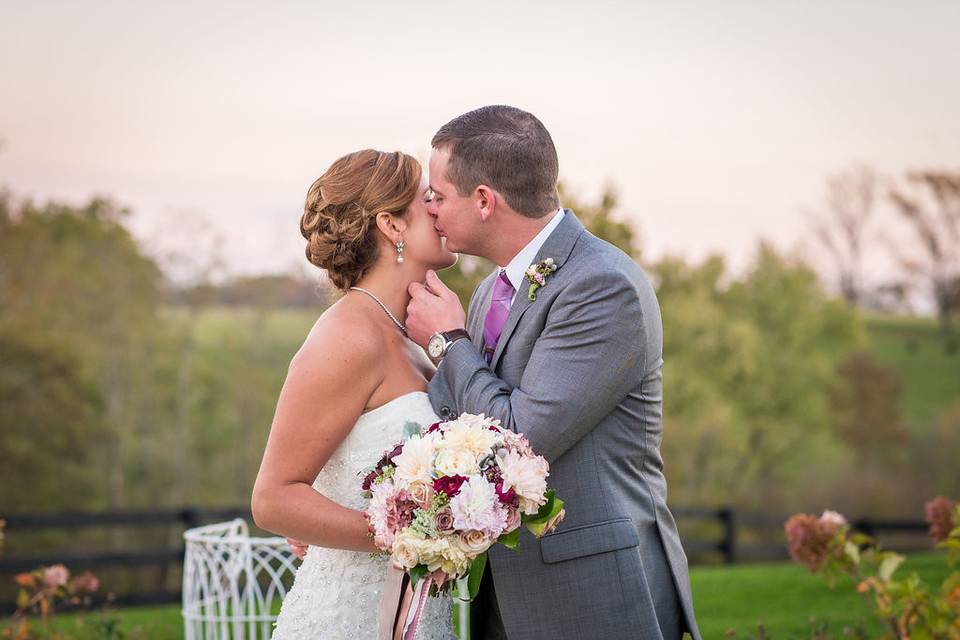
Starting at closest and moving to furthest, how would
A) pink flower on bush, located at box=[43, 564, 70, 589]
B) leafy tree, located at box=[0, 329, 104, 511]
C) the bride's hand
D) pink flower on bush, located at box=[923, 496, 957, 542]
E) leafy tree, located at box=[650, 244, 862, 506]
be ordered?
the bride's hand → pink flower on bush, located at box=[923, 496, 957, 542] → pink flower on bush, located at box=[43, 564, 70, 589] → leafy tree, located at box=[0, 329, 104, 511] → leafy tree, located at box=[650, 244, 862, 506]

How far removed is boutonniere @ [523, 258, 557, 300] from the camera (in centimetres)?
389

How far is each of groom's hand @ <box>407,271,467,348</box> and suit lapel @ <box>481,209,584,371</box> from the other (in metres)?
0.16

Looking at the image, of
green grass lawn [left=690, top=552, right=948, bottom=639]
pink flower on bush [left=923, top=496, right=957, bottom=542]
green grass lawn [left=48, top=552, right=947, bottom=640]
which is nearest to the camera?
pink flower on bush [left=923, top=496, right=957, bottom=542]

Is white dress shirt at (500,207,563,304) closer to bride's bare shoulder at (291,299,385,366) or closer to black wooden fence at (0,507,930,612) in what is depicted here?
bride's bare shoulder at (291,299,385,366)

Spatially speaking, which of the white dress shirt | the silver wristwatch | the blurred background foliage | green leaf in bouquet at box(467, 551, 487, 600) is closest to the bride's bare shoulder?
the silver wristwatch

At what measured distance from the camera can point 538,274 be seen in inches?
153

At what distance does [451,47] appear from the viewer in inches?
1075

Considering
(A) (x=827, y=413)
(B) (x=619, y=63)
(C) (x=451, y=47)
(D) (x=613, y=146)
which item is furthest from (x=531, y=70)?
(A) (x=827, y=413)

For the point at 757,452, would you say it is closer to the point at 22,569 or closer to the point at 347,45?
the point at 347,45

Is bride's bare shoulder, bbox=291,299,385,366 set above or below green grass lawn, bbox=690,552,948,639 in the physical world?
above

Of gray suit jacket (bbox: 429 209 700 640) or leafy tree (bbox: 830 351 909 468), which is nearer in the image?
gray suit jacket (bbox: 429 209 700 640)

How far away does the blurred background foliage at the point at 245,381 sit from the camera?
24.9m

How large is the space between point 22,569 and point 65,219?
1798cm

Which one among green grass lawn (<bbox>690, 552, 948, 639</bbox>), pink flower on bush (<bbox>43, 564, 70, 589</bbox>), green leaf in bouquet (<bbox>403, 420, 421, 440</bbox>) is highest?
green leaf in bouquet (<bbox>403, 420, 421, 440</bbox>)
